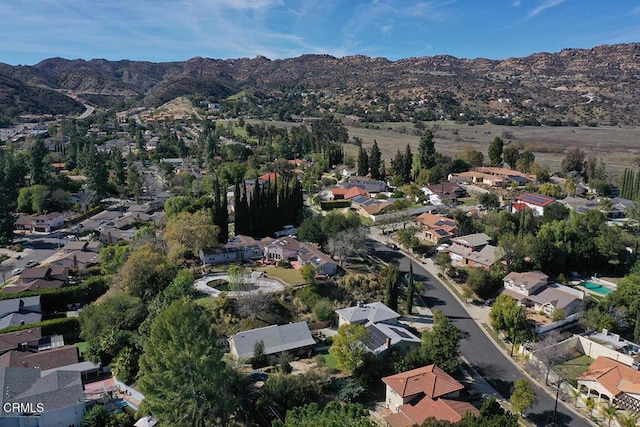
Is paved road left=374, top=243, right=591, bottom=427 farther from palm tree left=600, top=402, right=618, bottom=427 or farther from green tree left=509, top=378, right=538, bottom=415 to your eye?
green tree left=509, top=378, right=538, bottom=415

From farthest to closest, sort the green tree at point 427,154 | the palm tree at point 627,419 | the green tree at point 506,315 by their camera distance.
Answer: the green tree at point 427,154 < the green tree at point 506,315 < the palm tree at point 627,419

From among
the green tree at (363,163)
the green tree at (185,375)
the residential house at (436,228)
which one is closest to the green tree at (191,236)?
the green tree at (185,375)

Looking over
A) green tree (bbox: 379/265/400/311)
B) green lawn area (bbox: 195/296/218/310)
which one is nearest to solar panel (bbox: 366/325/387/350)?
green tree (bbox: 379/265/400/311)

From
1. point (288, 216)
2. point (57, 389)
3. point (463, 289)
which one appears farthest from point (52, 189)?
point (463, 289)

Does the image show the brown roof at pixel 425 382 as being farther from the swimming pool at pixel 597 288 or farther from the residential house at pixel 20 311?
the residential house at pixel 20 311

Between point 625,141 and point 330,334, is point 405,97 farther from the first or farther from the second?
point 330,334

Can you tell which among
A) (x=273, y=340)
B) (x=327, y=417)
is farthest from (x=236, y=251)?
(x=327, y=417)
